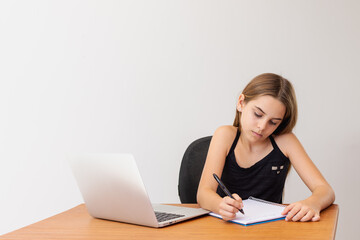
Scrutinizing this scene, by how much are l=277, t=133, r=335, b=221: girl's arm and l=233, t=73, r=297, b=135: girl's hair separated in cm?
7

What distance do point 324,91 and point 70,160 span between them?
1488mm

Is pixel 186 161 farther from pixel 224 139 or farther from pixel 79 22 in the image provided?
pixel 79 22

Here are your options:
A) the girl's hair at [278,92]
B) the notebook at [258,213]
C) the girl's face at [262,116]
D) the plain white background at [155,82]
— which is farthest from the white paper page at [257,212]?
the plain white background at [155,82]

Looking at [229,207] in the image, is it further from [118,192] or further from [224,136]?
[224,136]

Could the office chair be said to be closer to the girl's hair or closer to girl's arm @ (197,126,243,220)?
girl's arm @ (197,126,243,220)

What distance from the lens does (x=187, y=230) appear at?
1.06m

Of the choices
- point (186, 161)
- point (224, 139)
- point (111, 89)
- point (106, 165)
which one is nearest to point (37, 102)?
point (111, 89)

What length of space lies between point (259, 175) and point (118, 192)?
78cm

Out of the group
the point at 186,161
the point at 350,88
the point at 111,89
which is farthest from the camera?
the point at 111,89

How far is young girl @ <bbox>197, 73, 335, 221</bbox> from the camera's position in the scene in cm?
154

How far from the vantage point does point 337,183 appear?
7.38 feet

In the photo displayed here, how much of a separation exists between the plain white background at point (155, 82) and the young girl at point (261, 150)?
1.93 feet

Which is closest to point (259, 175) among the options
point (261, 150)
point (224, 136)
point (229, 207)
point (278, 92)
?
point (261, 150)

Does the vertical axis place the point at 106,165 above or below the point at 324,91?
above
